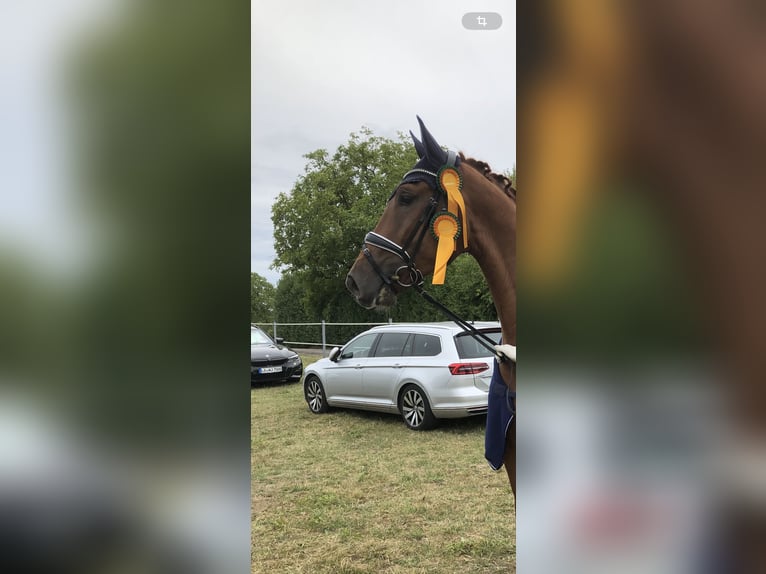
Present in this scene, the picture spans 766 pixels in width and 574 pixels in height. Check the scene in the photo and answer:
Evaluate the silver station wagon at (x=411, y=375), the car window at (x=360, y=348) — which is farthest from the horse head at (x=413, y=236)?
the car window at (x=360, y=348)

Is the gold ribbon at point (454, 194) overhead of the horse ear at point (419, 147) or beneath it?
beneath

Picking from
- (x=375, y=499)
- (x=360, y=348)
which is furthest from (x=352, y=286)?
(x=360, y=348)

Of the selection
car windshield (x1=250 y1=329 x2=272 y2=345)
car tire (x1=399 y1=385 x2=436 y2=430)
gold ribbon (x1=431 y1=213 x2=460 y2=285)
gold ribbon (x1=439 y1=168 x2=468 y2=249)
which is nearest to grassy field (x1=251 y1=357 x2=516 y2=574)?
car tire (x1=399 y1=385 x2=436 y2=430)

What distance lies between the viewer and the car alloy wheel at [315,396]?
455 cm

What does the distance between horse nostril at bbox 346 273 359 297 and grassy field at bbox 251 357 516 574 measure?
1.66 ft

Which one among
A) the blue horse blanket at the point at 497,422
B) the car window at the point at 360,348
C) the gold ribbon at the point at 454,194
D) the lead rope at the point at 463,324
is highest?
the gold ribbon at the point at 454,194

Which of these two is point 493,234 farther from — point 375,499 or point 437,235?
point 375,499

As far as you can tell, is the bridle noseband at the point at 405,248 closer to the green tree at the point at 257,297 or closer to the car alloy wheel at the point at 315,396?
the green tree at the point at 257,297

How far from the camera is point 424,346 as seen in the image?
159 inches

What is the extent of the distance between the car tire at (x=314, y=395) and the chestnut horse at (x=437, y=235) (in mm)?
2919

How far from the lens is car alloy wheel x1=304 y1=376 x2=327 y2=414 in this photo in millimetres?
4551
